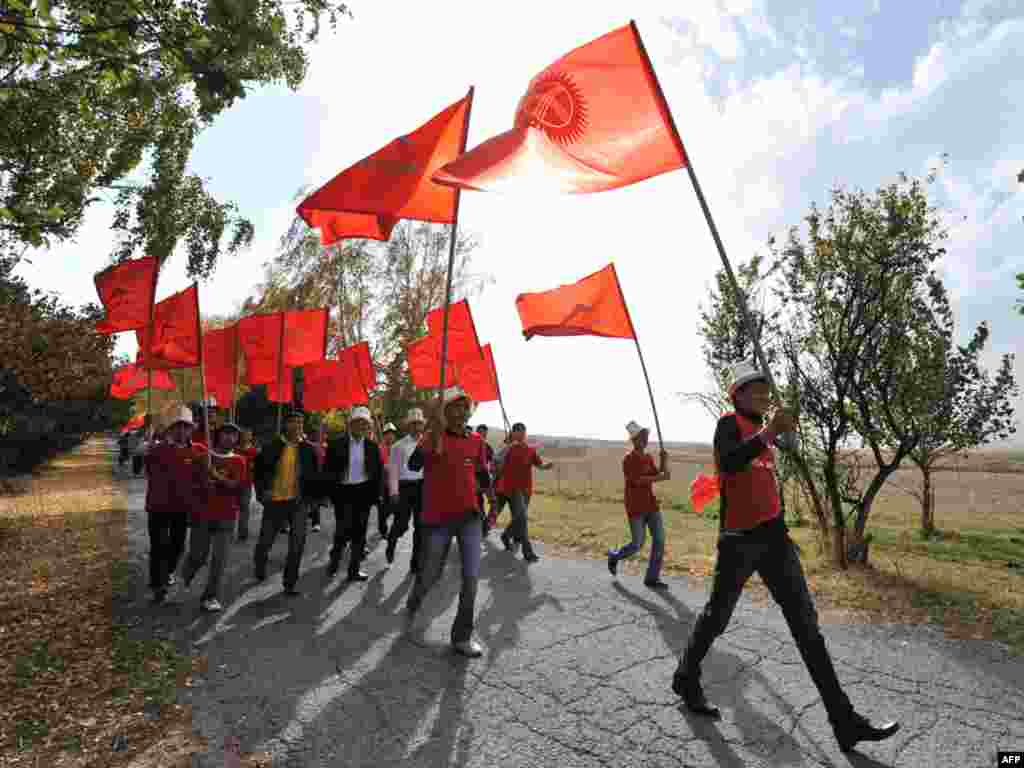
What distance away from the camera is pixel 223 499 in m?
6.72

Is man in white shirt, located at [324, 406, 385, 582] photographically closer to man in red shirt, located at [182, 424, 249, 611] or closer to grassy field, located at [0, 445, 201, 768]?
man in red shirt, located at [182, 424, 249, 611]

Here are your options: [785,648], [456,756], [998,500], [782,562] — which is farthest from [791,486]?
[998,500]

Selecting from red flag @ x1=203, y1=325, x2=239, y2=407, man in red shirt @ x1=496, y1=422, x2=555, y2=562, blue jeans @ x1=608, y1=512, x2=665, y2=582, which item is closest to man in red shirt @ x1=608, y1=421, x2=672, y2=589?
blue jeans @ x1=608, y1=512, x2=665, y2=582

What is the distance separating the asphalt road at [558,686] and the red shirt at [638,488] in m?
1.06

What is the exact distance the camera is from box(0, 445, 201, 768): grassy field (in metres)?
3.70

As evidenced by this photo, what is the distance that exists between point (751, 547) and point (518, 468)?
583 centimetres

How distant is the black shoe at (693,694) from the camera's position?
155 inches

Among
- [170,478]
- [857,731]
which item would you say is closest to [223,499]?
[170,478]

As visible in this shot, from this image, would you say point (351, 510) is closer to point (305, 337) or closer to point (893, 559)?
point (305, 337)

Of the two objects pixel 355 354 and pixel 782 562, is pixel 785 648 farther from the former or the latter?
pixel 355 354

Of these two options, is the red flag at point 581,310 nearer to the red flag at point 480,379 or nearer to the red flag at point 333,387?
the red flag at point 480,379

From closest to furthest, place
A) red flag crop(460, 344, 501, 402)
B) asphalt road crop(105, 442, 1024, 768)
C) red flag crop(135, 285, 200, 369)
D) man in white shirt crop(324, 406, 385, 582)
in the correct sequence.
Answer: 1. asphalt road crop(105, 442, 1024, 768)
2. man in white shirt crop(324, 406, 385, 582)
3. red flag crop(135, 285, 200, 369)
4. red flag crop(460, 344, 501, 402)

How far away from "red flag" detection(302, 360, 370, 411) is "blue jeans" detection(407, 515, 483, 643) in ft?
27.3

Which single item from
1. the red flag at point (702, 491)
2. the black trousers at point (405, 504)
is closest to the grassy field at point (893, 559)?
the red flag at point (702, 491)
